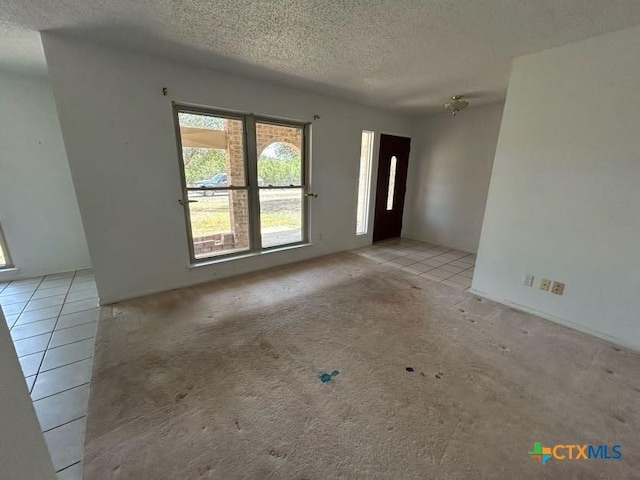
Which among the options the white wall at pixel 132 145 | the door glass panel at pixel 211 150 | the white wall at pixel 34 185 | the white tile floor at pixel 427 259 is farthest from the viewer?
the white tile floor at pixel 427 259

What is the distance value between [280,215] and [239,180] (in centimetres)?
76

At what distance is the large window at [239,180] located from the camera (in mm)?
2953

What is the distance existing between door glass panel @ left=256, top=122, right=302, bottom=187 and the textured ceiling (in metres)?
0.72

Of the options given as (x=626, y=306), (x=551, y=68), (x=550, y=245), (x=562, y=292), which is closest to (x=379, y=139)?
(x=551, y=68)

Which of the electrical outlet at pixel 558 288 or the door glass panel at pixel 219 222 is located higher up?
the door glass panel at pixel 219 222

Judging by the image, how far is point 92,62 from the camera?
2.25m

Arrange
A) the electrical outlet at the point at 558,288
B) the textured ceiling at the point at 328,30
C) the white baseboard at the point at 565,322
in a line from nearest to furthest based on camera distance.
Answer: the textured ceiling at the point at 328,30 → the white baseboard at the point at 565,322 → the electrical outlet at the point at 558,288

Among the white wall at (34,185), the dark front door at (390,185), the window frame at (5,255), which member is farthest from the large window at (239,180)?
the window frame at (5,255)

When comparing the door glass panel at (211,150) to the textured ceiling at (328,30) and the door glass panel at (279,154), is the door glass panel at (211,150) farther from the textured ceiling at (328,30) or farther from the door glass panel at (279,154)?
the textured ceiling at (328,30)

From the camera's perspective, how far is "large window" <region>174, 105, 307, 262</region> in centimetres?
295

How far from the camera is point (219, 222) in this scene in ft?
10.7

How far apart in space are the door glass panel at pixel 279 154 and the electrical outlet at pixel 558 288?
122 inches

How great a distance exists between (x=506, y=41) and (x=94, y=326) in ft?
13.7

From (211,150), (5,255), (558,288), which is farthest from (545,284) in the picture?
(5,255)
